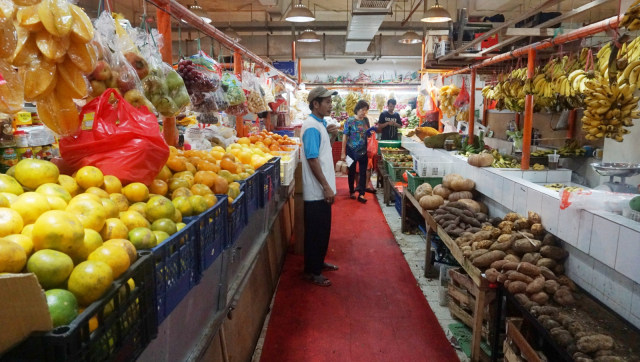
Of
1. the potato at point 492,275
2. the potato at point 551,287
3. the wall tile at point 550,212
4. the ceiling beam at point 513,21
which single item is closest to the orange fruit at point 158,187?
the potato at point 492,275

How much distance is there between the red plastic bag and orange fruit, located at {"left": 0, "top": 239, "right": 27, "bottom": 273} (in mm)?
774

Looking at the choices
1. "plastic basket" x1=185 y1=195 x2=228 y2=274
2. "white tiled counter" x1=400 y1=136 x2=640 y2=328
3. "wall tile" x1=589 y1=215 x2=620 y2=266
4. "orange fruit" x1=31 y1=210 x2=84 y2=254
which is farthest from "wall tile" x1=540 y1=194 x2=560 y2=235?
"orange fruit" x1=31 y1=210 x2=84 y2=254

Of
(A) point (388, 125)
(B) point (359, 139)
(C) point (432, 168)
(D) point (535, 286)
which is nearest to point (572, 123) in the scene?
(C) point (432, 168)

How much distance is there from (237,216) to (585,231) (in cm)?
242

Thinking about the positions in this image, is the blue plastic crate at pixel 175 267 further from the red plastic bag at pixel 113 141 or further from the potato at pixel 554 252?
the potato at pixel 554 252

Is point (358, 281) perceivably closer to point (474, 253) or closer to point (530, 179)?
point (474, 253)

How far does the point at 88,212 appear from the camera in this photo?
1407mm

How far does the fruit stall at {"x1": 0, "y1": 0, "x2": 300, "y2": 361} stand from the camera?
105 cm

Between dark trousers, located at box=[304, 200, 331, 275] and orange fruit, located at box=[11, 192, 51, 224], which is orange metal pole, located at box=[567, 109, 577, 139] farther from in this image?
orange fruit, located at box=[11, 192, 51, 224]

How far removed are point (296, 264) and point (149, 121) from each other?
12.3 ft

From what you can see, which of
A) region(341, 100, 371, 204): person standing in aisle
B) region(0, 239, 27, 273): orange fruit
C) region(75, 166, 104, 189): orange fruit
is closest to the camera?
region(0, 239, 27, 273): orange fruit

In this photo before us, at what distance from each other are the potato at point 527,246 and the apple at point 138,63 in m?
2.99

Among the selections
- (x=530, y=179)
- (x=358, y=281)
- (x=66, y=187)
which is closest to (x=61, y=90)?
(x=66, y=187)

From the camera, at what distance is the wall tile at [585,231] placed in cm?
302
